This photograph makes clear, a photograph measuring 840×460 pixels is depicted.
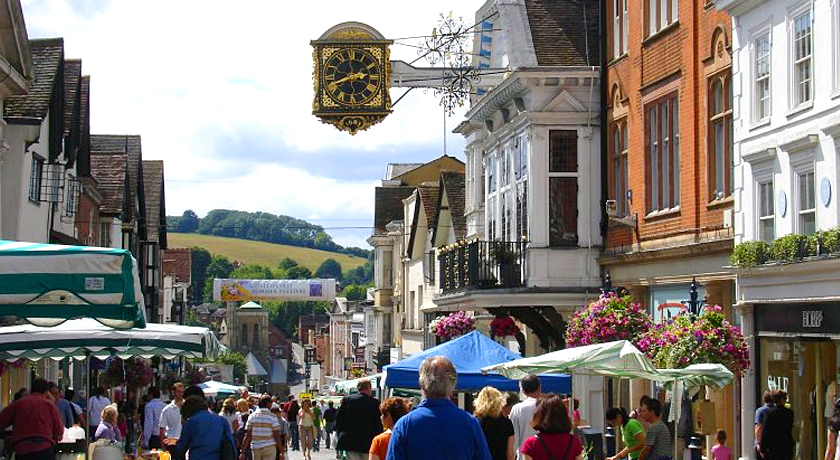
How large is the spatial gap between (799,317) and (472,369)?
467 cm

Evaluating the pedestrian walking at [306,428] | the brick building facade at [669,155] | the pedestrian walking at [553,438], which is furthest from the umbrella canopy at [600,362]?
the pedestrian walking at [306,428]

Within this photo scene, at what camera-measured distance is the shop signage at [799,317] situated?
1980cm

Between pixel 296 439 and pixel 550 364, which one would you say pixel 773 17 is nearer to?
pixel 550 364

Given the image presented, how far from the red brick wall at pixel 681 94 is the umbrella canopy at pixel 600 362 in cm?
688

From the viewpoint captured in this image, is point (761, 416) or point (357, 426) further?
point (761, 416)

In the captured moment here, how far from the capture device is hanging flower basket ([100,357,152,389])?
36.2m

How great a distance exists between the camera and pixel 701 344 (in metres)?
20.3

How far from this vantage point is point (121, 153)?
181 ft

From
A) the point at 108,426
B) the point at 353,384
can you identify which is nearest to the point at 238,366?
the point at 353,384

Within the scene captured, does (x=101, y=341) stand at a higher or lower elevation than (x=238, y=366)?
higher

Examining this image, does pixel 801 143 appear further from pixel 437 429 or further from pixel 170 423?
pixel 437 429

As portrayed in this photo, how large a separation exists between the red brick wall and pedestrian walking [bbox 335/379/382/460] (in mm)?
7997

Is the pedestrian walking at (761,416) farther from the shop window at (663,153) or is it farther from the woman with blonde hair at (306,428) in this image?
the woman with blonde hair at (306,428)

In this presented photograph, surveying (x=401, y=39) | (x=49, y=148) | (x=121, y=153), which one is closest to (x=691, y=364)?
(x=401, y=39)
